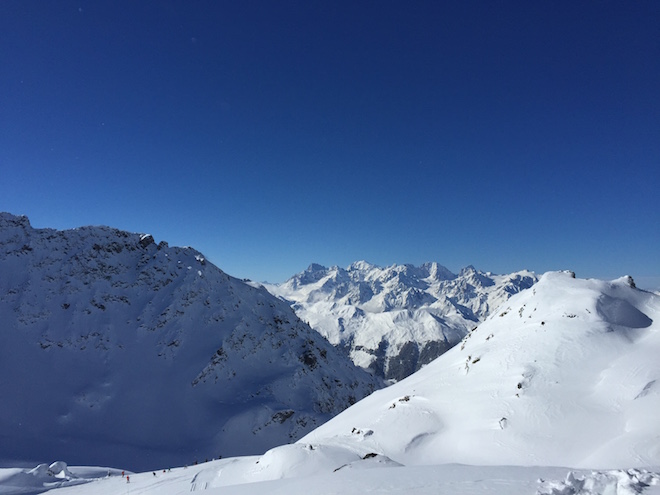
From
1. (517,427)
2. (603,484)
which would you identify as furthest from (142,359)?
(603,484)

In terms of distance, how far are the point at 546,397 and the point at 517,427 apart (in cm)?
319

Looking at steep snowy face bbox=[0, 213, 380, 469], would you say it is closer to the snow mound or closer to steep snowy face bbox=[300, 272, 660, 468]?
steep snowy face bbox=[300, 272, 660, 468]

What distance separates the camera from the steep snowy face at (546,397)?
17891 mm

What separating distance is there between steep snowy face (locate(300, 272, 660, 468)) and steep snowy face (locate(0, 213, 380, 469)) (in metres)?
47.8

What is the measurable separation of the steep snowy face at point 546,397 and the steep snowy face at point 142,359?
157ft

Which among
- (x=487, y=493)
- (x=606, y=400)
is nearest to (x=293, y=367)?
(x=606, y=400)

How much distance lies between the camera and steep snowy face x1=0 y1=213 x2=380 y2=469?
2389 inches

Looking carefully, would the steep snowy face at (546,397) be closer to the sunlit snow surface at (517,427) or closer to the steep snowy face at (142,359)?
the sunlit snow surface at (517,427)

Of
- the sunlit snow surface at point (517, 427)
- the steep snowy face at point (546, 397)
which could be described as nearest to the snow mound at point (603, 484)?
the sunlit snow surface at point (517, 427)

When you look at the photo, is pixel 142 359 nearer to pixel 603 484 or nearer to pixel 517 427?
pixel 517 427

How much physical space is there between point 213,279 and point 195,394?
3228cm

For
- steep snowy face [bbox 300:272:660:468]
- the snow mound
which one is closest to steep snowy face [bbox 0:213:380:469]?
steep snowy face [bbox 300:272:660:468]

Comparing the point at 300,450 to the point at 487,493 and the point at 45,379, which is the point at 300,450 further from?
the point at 45,379

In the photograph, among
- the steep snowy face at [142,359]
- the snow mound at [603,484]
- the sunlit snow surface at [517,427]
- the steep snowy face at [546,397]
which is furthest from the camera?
the steep snowy face at [142,359]
